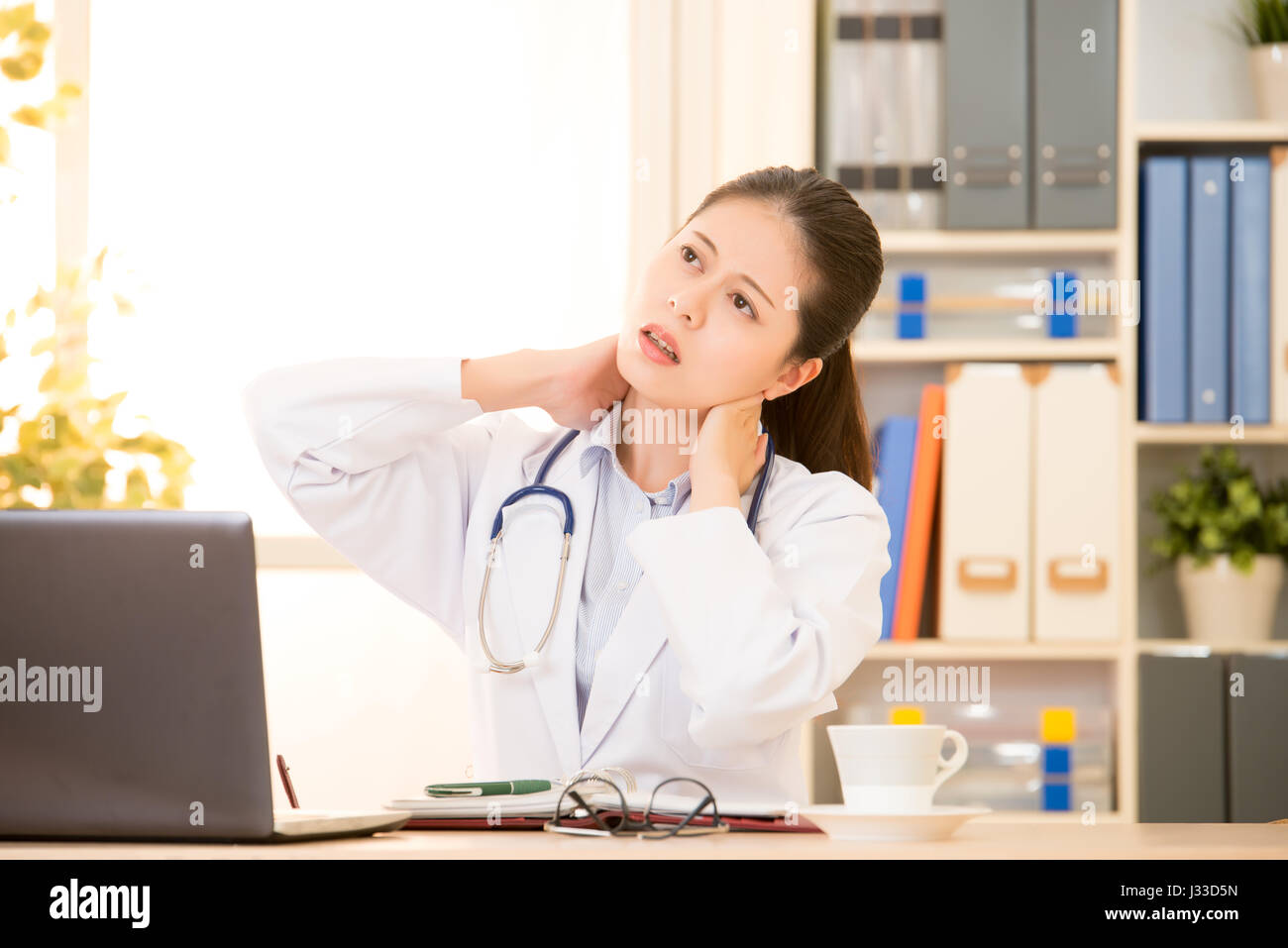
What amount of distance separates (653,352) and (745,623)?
1.21 ft

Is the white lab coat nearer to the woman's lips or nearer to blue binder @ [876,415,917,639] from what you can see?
the woman's lips

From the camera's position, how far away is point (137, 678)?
32.8 inches

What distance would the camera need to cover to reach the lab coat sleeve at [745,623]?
4.00ft

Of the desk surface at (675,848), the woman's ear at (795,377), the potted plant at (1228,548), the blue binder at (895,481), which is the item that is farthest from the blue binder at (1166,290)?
the desk surface at (675,848)

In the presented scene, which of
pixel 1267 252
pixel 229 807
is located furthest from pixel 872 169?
pixel 229 807

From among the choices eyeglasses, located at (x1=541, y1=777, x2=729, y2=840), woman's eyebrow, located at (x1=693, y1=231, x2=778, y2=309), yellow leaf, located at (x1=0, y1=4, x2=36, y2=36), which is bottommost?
eyeglasses, located at (x1=541, y1=777, x2=729, y2=840)

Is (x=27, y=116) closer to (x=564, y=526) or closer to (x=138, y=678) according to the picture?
(x=564, y=526)

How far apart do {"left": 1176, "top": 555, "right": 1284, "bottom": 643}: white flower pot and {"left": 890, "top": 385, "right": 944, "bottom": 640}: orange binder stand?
1.76 ft

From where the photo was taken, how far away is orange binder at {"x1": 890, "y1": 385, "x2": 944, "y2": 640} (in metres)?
2.34

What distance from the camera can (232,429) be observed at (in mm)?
2600

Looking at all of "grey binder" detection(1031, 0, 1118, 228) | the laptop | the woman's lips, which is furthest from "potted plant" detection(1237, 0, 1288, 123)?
the laptop

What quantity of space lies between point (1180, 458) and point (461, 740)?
5.13ft

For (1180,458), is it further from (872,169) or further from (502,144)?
(502,144)

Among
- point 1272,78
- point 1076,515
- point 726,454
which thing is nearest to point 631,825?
point 726,454
